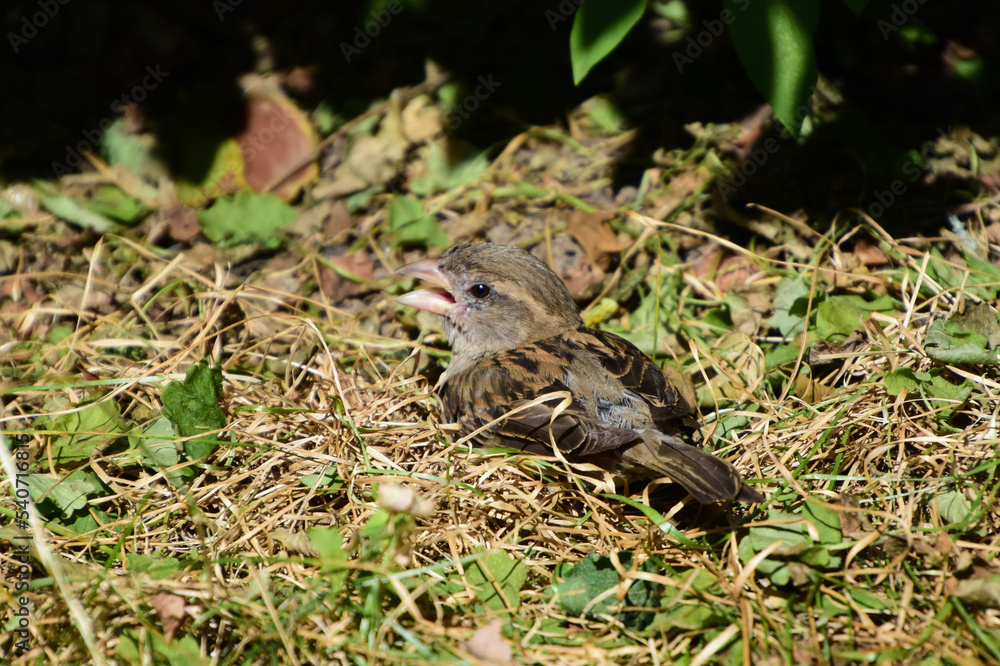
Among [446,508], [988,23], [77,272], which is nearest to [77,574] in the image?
[446,508]

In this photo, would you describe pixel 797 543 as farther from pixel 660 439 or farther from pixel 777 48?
pixel 777 48

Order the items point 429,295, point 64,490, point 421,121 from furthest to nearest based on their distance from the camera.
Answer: point 421,121 → point 429,295 → point 64,490

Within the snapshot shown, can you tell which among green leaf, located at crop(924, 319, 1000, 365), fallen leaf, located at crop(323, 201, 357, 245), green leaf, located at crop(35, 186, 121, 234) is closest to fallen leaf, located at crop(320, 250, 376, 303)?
fallen leaf, located at crop(323, 201, 357, 245)

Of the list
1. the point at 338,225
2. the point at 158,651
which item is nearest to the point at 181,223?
the point at 338,225

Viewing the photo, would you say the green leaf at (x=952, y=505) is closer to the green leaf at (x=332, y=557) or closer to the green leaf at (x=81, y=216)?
the green leaf at (x=332, y=557)

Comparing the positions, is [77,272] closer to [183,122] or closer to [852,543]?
[183,122]

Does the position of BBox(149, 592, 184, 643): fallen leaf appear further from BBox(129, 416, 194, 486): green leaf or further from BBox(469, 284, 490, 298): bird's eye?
BBox(469, 284, 490, 298): bird's eye

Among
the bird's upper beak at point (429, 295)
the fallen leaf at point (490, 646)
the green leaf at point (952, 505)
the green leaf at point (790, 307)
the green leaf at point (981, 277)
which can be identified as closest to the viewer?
the fallen leaf at point (490, 646)

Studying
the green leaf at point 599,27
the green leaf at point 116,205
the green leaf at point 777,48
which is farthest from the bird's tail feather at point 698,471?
the green leaf at point 116,205
